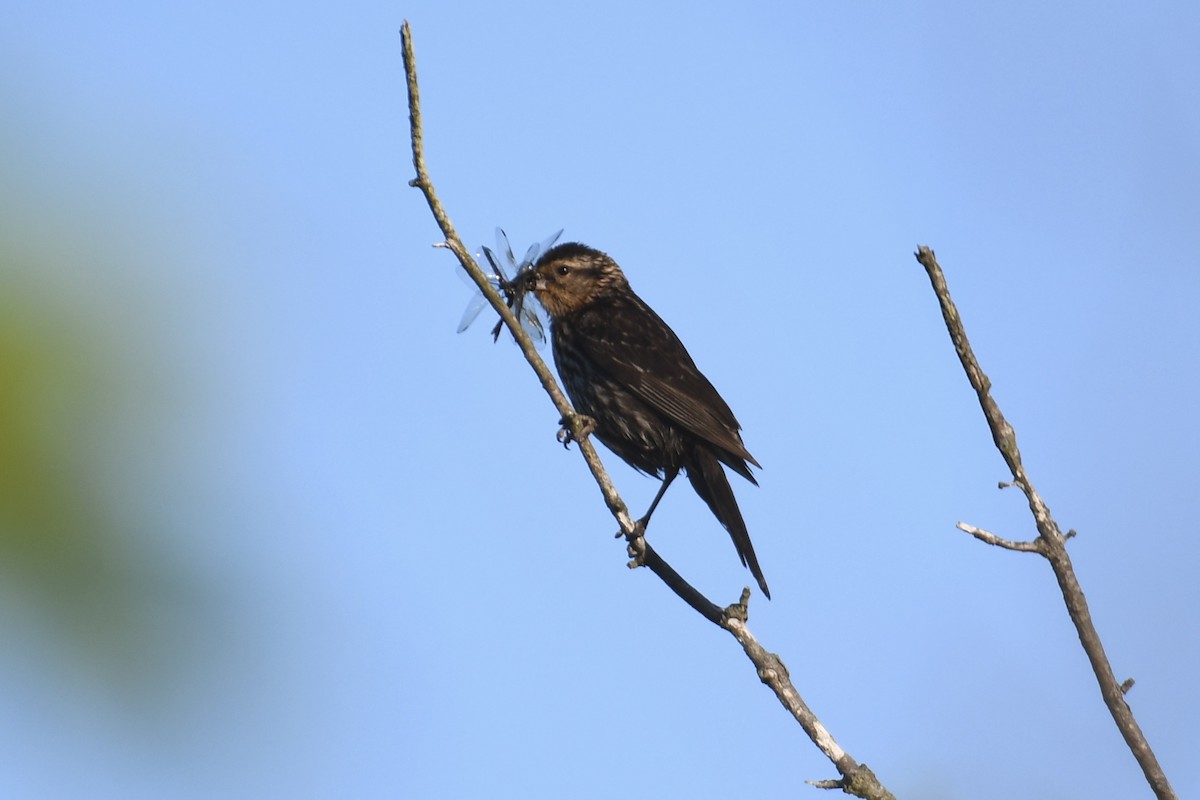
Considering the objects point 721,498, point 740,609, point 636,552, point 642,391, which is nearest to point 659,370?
point 642,391

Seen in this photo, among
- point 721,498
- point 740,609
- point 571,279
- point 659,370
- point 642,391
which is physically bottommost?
point 740,609

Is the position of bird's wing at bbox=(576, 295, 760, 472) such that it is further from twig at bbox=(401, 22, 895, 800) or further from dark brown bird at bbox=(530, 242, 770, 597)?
twig at bbox=(401, 22, 895, 800)

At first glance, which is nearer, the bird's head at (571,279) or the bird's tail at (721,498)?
the bird's tail at (721,498)

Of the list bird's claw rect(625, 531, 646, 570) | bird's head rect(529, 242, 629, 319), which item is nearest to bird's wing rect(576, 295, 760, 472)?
bird's head rect(529, 242, 629, 319)

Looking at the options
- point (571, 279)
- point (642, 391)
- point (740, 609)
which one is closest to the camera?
point (740, 609)

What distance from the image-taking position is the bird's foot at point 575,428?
4.68 metres

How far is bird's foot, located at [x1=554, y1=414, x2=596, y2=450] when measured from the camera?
4680 millimetres

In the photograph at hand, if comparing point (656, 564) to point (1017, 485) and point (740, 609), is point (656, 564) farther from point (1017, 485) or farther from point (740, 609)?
point (1017, 485)

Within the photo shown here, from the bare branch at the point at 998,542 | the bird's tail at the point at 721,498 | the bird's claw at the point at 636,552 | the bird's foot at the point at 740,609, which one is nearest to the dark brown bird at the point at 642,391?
the bird's tail at the point at 721,498

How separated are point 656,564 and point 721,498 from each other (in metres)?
1.63

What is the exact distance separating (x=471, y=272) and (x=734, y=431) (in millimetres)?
2707

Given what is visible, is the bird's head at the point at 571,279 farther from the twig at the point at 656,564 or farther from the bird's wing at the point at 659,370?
the twig at the point at 656,564

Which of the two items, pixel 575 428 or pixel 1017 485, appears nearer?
pixel 1017 485

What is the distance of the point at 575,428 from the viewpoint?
4.73 metres
